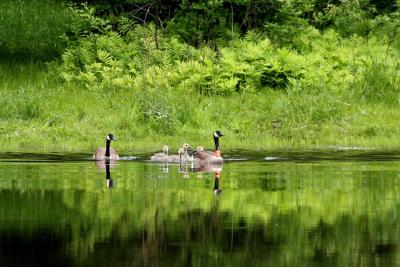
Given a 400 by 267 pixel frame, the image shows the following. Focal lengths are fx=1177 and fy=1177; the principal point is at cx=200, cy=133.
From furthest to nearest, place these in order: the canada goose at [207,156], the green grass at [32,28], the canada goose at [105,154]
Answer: the green grass at [32,28]
the canada goose at [105,154]
the canada goose at [207,156]

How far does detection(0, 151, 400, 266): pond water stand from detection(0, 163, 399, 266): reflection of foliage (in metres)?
0.01

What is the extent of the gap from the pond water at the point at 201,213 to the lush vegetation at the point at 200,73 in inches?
172

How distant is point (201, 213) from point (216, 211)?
10.4 inches

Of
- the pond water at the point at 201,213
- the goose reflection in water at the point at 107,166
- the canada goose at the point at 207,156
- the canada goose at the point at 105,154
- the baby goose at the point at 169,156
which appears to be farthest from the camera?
the canada goose at the point at 105,154

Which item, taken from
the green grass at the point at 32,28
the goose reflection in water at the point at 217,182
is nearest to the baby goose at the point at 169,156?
the goose reflection in water at the point at 217,182

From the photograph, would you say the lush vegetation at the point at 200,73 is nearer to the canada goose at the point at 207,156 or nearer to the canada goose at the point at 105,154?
the canada goose at the point at 105,154

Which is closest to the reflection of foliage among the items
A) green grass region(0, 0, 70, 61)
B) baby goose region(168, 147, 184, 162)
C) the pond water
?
the pond water

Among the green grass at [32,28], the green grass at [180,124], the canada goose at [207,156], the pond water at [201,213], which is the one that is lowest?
the pond water at [201,213]

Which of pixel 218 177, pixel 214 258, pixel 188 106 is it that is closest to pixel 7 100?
pixel 188 106

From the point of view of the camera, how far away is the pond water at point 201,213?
1039cm

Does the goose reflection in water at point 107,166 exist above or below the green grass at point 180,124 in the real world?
below

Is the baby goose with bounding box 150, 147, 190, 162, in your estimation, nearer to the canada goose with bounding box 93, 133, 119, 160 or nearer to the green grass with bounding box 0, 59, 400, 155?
the canada goose with bounding box 93, 133, 119, 160

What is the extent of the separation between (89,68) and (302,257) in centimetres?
1828

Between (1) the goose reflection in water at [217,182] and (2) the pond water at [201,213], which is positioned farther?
(1) the goose reflection in water at [217,182]
